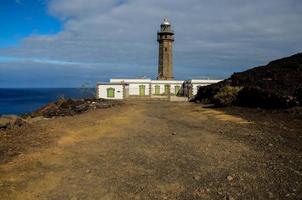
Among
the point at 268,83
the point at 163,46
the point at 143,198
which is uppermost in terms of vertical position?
the point at 163,46

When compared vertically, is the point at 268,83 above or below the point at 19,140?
above

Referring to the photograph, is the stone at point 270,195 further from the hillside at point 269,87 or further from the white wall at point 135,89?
the white wall at point 135,89

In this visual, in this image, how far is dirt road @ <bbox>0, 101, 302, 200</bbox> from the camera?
7953mm

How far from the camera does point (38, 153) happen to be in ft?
A: 37.8

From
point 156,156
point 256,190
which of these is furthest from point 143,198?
point 156,156

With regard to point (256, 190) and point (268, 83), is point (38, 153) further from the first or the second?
point (268, 83)

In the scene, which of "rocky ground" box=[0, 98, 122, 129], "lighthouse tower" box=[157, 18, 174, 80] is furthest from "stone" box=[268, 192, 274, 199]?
"lighthouse tower" box=[157, 18, 174, 80]

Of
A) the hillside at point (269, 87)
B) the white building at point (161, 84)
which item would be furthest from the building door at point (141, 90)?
the hillside at point (269, 87)

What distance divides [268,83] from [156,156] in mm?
21705

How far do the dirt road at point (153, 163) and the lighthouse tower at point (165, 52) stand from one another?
4126cm

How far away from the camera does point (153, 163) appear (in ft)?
33.6

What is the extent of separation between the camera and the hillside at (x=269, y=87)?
78.6ft

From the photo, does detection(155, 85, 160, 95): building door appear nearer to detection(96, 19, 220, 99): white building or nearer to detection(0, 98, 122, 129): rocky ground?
detection(96, 19, 220, 99): white building

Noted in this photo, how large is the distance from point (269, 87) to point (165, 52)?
102 feet
